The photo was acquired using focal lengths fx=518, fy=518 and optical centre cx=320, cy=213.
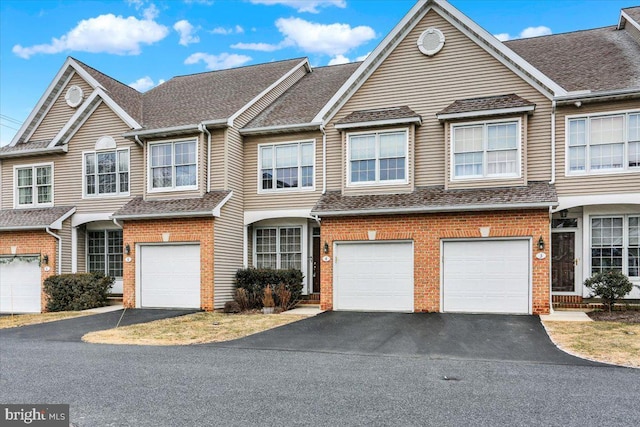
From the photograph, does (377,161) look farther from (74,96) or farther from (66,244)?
(74,96)

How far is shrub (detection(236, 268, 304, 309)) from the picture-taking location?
56.5 ft

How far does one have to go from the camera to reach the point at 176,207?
1745 centimetres

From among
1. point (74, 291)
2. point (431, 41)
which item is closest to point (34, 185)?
point (74, 291)

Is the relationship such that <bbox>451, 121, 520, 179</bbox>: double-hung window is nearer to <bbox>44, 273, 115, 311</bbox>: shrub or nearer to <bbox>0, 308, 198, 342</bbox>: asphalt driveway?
<bbox>0, 308, 198, 342</bbox>: asphalt driveway

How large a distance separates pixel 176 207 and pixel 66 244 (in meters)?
5.83

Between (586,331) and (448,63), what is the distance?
907 cm

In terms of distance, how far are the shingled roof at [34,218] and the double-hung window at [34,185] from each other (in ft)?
1.49

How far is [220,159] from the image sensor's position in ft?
59.0

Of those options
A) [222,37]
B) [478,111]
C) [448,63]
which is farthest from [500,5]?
[222,37]

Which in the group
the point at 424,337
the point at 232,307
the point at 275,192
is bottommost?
the point at 232,307

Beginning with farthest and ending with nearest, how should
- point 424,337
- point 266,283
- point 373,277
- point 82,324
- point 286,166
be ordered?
point 286,166 < point 266,283 < point 373,277 < point 82,324 < point 424,337

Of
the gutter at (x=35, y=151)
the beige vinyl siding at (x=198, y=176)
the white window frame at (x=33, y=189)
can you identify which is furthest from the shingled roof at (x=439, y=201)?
the white window frame at (x=33, y=189)

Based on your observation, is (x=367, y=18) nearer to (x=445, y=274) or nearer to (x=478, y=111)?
(x=478, y=111)

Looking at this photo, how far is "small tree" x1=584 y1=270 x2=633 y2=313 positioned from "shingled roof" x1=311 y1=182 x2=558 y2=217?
2.53 m
